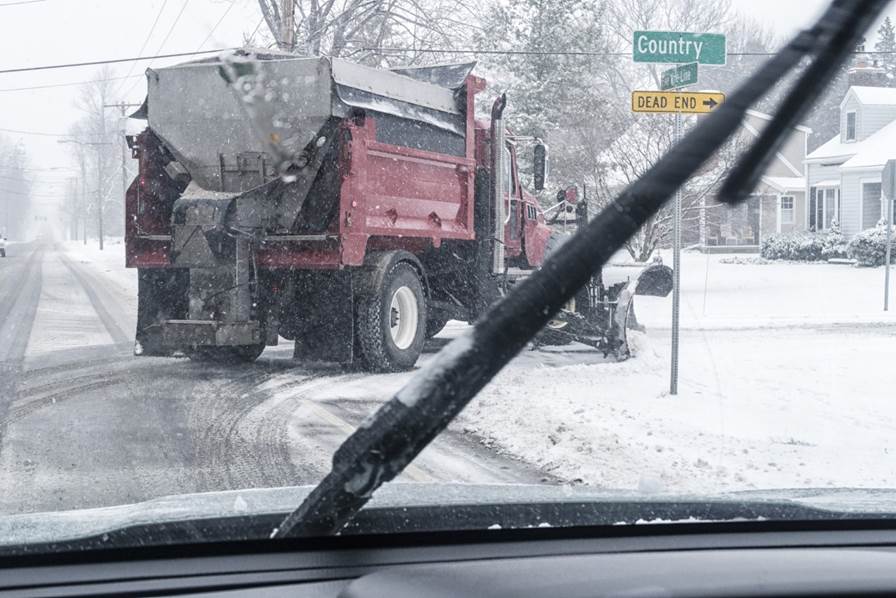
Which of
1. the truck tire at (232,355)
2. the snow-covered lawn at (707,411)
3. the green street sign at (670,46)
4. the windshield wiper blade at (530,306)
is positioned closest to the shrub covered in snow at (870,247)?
the snow-covered lawn at (707,411)

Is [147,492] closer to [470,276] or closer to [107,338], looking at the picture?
[470,276]

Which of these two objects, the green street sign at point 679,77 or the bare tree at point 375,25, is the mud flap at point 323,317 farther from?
the bare tree at point 375,25

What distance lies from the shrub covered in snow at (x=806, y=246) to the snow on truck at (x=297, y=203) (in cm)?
1935

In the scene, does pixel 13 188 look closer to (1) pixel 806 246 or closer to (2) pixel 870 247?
(1) pixel 806 246

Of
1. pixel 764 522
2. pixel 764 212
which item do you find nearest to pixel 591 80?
pixel 764 212

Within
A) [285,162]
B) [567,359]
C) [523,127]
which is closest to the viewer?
[285,162]

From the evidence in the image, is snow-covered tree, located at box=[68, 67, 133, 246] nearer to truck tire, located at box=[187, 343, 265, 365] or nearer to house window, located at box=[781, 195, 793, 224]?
truck tire, located at box=[187, 343, 265, 365]

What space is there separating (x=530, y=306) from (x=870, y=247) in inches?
1018

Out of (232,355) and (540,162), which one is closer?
(232,355)

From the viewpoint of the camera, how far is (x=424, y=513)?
107 inches

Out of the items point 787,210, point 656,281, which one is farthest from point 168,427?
point 787,210

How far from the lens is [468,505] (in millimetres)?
2838

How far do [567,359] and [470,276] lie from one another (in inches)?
57.9

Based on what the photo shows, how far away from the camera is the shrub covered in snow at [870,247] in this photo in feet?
82.8
